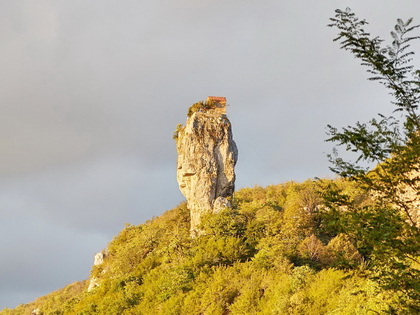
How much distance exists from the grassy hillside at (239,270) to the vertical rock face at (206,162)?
291cm

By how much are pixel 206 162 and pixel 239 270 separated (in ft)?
58.4

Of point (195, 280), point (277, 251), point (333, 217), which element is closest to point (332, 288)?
point (277, 251)

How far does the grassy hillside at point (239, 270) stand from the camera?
134 feet

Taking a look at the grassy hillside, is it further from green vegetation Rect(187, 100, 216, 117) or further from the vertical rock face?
green vegetation Rect(187, 100, 216, 117)

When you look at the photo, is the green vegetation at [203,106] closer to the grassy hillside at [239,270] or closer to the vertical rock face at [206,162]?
the vertical rock face at [206,162]

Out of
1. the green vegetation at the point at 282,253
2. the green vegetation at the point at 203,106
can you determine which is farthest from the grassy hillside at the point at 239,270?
the green vegetation at the point at 203,106

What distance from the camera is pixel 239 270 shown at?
5131cm

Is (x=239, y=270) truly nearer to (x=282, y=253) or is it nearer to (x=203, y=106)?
(x=282, y=253)

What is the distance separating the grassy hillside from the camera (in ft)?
134

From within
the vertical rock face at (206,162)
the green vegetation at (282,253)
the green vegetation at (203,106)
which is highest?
the green vegetation at (203,106)

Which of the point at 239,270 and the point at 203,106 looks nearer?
the point at 239,270

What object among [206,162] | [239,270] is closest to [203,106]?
[206,162]

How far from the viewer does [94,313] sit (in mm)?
54781

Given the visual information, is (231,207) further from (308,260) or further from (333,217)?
(333,217)
